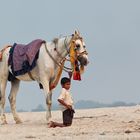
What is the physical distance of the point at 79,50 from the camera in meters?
16.3

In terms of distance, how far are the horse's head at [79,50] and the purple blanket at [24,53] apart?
97cm

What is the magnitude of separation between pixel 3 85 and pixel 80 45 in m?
2.92

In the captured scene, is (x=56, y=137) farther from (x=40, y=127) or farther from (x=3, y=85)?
(x=3, y=85)

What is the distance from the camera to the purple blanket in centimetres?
1681

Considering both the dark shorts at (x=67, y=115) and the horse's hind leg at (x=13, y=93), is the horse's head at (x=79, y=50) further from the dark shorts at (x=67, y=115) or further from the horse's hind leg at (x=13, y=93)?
the horse's hind leg at (x=13, y=93)

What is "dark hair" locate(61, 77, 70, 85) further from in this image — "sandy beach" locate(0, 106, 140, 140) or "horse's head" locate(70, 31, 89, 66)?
"sandy beach" locate(0, 106, 140, 140)

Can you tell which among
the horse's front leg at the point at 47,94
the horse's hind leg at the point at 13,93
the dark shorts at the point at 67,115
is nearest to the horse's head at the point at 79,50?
the horse's front leg at the point at 47,94

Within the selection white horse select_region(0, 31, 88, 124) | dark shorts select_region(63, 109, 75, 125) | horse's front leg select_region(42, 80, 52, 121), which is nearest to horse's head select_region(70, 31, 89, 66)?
white horse select_region(0, 31, 88, 124)

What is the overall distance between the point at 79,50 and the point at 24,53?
1.52 metres

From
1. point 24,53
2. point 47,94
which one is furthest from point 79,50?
point 24,53

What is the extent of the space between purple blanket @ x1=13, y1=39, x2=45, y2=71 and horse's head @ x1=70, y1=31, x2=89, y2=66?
0.97m

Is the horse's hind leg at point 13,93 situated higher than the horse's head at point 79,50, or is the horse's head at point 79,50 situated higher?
the horse's head at point 79,50

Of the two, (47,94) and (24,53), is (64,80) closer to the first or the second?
(47,94)

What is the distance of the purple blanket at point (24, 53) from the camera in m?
16.8
